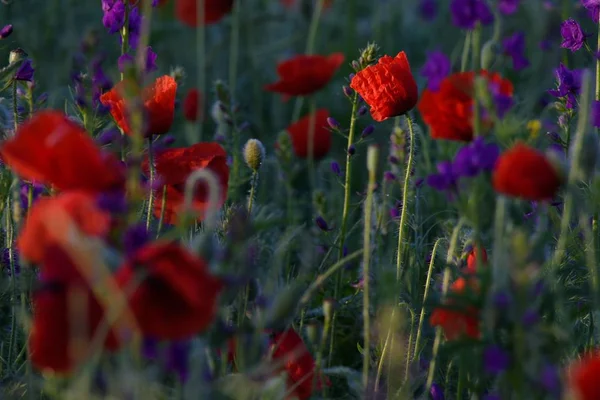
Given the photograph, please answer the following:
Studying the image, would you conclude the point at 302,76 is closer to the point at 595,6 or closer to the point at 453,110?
the point at 595,6

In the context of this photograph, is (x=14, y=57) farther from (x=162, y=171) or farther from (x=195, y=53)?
(x=195, y=53)

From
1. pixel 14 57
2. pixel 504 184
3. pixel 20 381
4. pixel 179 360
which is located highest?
pixel 14 57

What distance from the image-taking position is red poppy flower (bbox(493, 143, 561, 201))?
4.01ft

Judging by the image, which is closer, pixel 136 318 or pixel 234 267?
pixel 136 318

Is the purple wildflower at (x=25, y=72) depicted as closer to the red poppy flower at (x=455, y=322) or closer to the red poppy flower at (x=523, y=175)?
the red poppy flower at (x=455, y=322)

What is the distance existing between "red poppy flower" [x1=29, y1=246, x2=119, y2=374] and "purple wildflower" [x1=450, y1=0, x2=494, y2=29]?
2393 millimetres

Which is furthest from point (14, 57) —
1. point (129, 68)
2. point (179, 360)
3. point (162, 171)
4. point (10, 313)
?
point (179, 360)

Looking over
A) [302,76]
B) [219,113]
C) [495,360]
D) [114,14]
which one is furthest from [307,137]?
[495,360]

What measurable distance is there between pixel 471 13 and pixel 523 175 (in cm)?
218

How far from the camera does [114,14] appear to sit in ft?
7.68

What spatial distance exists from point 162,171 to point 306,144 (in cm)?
130

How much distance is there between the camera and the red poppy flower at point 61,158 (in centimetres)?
115

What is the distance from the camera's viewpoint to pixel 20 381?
5.91ft

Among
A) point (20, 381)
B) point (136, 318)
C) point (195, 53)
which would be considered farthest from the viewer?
point (195, 53)
